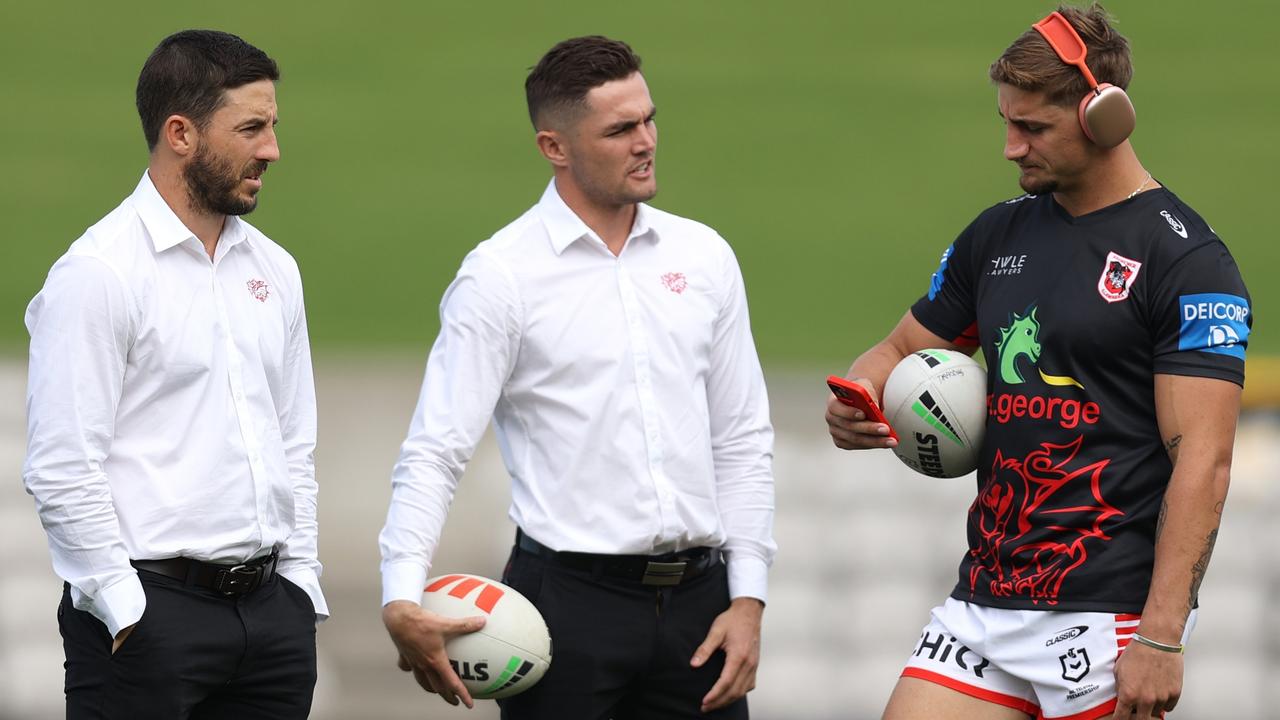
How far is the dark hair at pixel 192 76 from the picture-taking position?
3607mm

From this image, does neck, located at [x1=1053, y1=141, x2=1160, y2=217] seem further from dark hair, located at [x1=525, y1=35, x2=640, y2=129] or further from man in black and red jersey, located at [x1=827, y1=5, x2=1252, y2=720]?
dark hair, located at [x1=525, y1=35, x2=640, y2=129]

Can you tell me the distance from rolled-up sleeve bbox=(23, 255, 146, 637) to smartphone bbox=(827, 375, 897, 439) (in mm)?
1506

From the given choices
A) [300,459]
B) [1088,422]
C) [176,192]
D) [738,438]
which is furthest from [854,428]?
[176,192]

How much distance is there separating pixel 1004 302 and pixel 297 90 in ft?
36.4

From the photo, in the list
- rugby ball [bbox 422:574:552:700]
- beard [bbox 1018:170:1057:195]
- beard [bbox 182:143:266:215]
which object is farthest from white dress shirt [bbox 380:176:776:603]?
beard [bbox 1018:170:1057:195]

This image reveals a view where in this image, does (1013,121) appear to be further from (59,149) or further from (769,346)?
(59,149)

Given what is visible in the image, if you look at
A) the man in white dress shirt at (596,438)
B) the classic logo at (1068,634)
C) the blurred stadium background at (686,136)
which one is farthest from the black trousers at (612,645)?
the blurred stadium background at (686,136)

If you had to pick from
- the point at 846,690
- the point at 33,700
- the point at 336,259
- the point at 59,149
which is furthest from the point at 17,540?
the point at 59,149

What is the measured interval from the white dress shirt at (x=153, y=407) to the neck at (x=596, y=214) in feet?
2.36

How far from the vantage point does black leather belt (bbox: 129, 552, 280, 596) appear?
3502mm

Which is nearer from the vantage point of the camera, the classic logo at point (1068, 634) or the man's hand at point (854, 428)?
the classic logo at point (1068, 634)

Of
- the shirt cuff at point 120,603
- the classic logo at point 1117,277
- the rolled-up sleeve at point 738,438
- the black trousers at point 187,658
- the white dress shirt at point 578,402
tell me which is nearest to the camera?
the shirt cuff at point 120,603

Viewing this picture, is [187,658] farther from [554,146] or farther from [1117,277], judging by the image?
[1117,277]

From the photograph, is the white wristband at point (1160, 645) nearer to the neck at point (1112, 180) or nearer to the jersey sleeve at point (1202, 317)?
the jersey sleeve at point (1202, 317)
